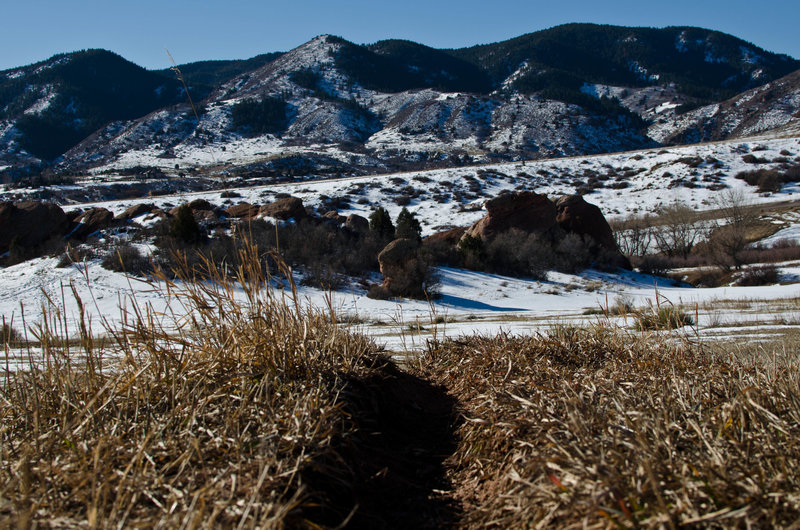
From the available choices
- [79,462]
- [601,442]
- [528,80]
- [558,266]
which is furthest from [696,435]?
[528,80]

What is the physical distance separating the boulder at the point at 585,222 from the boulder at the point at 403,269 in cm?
1595

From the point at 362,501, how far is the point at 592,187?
55.5 metres

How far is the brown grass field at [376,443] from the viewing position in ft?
4.59

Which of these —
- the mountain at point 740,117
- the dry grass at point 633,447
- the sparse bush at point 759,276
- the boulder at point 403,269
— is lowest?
the sparse bush at point 759,276

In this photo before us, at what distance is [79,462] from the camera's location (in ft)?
5.52

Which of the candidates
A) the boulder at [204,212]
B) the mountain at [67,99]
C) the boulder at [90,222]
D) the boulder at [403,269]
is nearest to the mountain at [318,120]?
the mountain at [67,99]

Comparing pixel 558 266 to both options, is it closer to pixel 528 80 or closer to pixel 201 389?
pixel 201 389

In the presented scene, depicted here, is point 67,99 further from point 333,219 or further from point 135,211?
point 333,219

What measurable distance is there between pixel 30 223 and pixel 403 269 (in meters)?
24.4

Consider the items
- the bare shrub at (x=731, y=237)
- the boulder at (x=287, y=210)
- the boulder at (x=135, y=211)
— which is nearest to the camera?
the bare shrub at (x=731, y=237)

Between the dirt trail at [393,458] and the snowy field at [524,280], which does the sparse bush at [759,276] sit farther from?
the dirt trail at [393,458]

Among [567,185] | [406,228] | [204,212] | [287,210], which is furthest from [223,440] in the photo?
[567,185]

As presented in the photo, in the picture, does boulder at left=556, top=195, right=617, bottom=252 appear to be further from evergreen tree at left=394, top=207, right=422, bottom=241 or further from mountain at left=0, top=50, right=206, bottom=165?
mountain at left=0, top=50, right=206, bottom=165

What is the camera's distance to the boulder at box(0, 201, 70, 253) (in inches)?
1100
